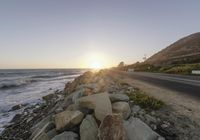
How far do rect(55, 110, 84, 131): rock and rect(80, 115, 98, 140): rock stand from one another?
36 cm

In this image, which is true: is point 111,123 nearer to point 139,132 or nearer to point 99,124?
point 139,132

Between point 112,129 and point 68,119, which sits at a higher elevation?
point 112,129

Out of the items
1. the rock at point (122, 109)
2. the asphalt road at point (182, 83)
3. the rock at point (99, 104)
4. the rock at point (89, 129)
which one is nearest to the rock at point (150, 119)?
the rock at point (122, 109)

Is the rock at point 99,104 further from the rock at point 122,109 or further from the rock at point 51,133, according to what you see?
the rock at point 51,133

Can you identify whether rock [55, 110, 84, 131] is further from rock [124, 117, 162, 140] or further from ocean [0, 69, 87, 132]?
ocean [0, 69, 87, 132]

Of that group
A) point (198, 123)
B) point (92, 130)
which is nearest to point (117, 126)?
point (92, 130)

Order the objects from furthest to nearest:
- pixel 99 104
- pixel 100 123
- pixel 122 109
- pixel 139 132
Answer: pixel 122 109 → pixel 99 104 → pixel 100 123 → pixel 139 132

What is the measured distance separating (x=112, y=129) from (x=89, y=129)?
1.14 metres

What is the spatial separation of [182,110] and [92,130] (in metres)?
3.97

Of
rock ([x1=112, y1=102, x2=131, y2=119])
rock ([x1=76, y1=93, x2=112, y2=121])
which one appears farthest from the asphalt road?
rock ([x1=76, y1=93, x2=112, y2=121])

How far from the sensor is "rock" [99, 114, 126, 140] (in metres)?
5.17

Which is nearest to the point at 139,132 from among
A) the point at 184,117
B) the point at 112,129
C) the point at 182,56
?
the point at 112,129

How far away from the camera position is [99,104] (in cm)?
698

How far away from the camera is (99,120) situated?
21.8 feet
